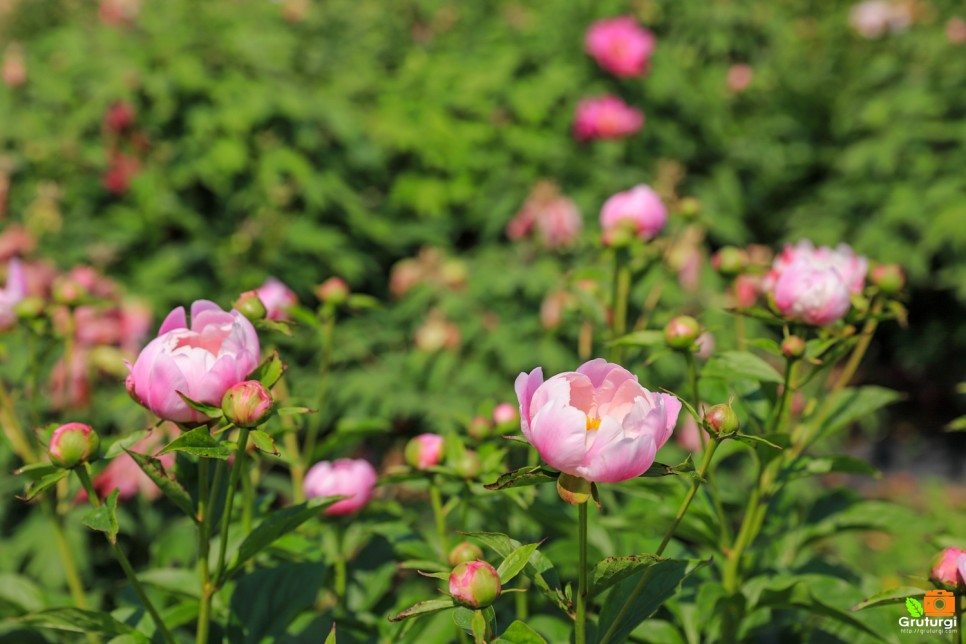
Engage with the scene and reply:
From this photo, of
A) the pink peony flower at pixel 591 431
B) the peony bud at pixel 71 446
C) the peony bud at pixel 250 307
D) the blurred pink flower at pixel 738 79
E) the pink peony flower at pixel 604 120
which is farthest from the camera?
the blurred pink flower at pixel 738 79

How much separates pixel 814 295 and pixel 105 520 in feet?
2.39

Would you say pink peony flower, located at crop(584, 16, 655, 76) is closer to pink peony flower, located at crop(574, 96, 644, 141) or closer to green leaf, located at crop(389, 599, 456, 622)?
pink peony flower, located at crop(574, 96, 644, 141)

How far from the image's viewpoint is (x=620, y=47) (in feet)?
9.63

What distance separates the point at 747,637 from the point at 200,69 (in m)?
2.20

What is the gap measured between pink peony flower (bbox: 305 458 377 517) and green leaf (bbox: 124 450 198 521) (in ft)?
0.89

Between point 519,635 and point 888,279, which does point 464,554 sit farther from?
point 888,279

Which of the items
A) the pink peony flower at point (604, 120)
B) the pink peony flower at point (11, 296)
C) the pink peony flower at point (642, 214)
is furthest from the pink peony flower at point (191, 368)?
the pink peony flower at point (604, 120)

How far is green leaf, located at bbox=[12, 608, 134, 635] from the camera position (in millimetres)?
811

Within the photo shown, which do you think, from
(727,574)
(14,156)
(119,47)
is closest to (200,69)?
(119,47)

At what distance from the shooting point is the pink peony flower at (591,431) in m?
0.66

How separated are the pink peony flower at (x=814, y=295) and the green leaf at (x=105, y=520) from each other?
27.6 inches

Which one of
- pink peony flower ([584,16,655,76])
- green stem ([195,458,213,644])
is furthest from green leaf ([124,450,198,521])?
pink peony flower ([584,16,655,76])

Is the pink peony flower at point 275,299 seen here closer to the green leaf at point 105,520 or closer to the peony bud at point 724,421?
the green leaf at point 105,520

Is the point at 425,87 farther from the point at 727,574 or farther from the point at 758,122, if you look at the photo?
the point at 727,574
